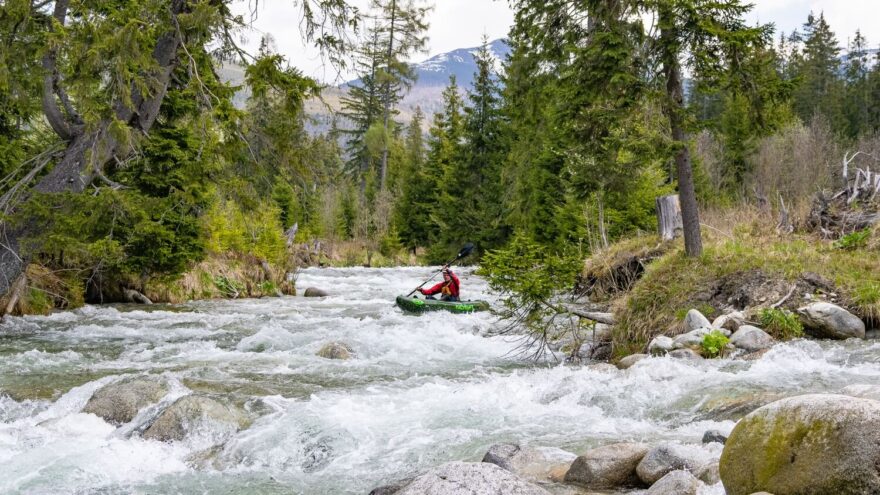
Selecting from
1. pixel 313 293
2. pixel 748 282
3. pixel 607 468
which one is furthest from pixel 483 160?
pixel 607 468

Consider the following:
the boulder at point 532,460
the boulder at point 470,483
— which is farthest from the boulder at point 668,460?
the boulder at point 470,483

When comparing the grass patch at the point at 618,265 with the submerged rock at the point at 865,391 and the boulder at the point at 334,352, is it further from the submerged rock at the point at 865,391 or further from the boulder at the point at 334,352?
the submerged rock at the point at 865,391

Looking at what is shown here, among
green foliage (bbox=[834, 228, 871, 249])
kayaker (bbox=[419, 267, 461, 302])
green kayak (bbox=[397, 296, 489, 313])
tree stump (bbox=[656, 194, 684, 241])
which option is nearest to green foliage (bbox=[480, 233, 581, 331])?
green foliage (bbox=[834, 228, 871, 249])

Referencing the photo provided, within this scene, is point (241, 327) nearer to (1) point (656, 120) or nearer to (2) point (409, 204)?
(1) point (656, 120)

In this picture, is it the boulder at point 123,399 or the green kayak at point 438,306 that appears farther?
the green kayak at point 438,306

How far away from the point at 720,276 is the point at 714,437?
5849 mm

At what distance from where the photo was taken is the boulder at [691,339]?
8352 mm

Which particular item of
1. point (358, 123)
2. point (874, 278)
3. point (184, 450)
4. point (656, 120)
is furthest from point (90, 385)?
point (358, 123)

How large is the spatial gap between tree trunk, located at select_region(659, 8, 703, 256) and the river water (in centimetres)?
314

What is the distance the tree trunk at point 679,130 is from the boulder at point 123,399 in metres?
8.13

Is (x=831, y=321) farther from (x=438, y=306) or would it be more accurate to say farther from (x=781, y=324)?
(x=438, y=306)

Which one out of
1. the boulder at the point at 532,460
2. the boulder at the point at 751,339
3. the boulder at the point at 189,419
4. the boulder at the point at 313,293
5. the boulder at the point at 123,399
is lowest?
the boulder at the point at 532,460

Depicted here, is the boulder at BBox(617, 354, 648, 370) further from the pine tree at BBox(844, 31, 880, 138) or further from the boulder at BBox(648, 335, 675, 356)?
the pine tree at BBox(844, 31, 880, 138)

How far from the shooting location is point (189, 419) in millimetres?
5852
